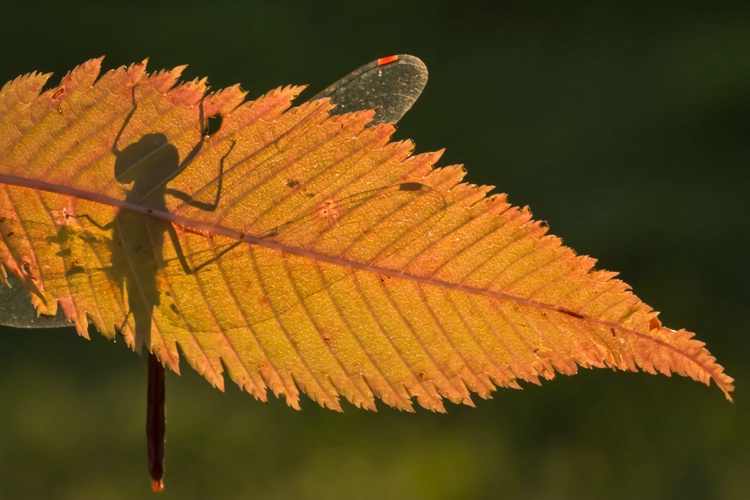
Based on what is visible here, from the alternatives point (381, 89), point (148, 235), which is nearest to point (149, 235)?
point (148, 235)

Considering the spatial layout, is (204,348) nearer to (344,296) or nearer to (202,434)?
(344,296)

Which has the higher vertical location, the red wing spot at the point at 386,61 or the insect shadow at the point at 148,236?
the red wing spot at the point at 386,61

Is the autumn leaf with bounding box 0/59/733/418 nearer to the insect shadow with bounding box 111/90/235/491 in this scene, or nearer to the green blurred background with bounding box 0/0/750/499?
the insect shadow with bounding box 111/90/235/491

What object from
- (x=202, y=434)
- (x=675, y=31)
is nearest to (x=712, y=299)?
(x=675, y=31)

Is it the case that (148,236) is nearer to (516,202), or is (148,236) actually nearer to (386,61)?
(386,61)

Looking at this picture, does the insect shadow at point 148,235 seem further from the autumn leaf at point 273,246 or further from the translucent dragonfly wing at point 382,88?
the translucent dragonfly wing at point 382,88

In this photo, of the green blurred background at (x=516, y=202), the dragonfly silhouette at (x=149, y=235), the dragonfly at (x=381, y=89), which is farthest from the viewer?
the green blurred background at (x=516, y=202)

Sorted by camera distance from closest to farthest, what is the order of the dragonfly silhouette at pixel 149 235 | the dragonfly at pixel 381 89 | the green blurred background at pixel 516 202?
the dragonfly silhouette at pixel 149 235 < the dragonfly at pixel 381 89 < the green blurred background at pixel 516 202

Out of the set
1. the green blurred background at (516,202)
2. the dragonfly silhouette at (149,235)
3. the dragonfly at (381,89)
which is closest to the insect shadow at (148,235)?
the dragonfly silhouette at (149,235)
